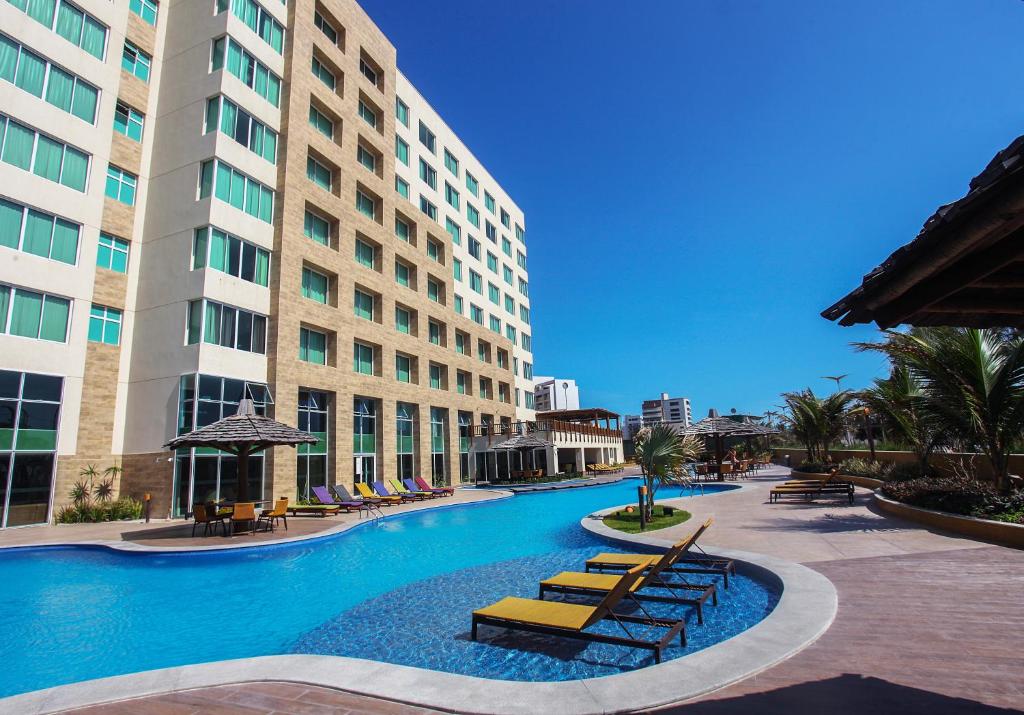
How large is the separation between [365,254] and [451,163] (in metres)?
15.5

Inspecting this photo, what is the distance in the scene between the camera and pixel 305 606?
8.38 meters

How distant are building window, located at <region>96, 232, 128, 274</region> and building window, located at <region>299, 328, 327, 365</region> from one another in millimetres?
6829

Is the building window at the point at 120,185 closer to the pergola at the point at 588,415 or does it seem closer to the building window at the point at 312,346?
the building window at the point at 312,346

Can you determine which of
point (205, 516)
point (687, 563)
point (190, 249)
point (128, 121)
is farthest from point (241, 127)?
point (687, 563)

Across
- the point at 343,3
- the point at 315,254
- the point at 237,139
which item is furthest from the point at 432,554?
the point at 343,3

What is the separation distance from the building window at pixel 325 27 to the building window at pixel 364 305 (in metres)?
13.2

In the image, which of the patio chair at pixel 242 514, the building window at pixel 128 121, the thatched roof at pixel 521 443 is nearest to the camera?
the patio chair at pixel 242 514

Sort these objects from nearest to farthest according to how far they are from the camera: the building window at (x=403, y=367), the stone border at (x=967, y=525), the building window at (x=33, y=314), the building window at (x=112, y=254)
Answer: the stone border at (x=967, y=525), the building window at (x=33, y=314), the building window at (x=112, y=254), the building window at (x=403, y=367)

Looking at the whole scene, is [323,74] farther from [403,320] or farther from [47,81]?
[403,320]

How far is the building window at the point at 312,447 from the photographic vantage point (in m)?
23.0

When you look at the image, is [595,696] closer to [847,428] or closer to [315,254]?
[315,254]

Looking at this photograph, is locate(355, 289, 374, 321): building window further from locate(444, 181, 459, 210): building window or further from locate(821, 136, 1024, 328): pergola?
locate(821, 136, 1024, 328): pergola

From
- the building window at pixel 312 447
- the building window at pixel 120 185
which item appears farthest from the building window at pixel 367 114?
the building window at pixel 312 447

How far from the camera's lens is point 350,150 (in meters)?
28.2
